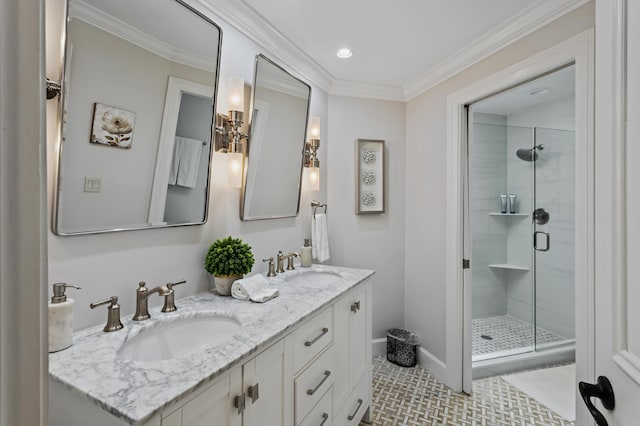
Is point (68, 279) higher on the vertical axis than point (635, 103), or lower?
lower

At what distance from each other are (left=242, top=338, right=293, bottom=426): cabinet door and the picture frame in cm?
170

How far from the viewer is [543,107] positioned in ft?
10.3

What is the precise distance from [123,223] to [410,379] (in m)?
2.30

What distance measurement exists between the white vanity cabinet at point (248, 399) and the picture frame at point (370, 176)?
1707 mm

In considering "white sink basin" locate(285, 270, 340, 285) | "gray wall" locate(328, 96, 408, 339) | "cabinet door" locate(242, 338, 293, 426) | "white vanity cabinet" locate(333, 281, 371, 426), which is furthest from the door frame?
"cabinet door" locate(242, 338, 293, 426)

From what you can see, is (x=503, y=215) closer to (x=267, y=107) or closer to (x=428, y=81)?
(x=428, y=81)

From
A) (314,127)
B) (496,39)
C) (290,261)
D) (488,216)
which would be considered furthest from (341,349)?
(488,216)

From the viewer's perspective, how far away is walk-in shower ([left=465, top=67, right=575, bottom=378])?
9.62ft

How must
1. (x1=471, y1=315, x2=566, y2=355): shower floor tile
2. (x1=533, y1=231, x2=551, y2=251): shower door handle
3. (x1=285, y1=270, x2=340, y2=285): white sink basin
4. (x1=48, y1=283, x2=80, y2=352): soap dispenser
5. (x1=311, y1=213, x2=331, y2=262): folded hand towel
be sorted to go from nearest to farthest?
(x1=48, y1=283, x2=80, y2=352): soap dispenser, (x1=285, y1=270, x2=340, y2=285): white sink basin, (x1=311, y1=213, x2=331, y2=262): folded hand towel, (x1=471, y1=315, x2=566, y2=355): shower floor tile, (x1=533, y1=231, x2=551, y2=251): shower door handle

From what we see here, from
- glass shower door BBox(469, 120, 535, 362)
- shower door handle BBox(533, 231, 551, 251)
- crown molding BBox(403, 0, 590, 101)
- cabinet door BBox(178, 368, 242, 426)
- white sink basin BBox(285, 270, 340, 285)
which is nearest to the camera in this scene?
cabinet door BBox(178, 368, 242, 426)

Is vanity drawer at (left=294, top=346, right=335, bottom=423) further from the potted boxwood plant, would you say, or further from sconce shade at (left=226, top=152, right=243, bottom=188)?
sconce shade at (left=226, top=152, right=243, bottom=188)

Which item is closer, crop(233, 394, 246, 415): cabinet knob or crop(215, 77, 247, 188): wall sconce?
crop(233, 394, 246, 415): cabinet knob

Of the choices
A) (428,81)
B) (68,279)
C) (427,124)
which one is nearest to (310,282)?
(68,279)

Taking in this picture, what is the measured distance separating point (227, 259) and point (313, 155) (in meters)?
1.18
